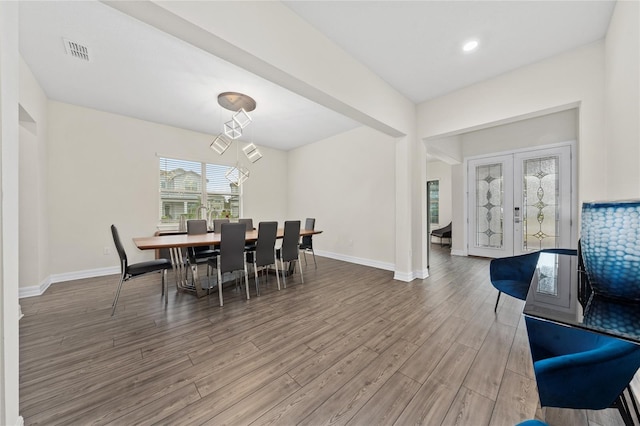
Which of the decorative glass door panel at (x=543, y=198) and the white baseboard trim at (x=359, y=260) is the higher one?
the decorative glass door panel at (x=543, y=198)

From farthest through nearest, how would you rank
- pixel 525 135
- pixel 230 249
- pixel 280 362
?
pixel 525 135, pixel 230 249, pixel 280 362

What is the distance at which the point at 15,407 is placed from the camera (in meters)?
1.07

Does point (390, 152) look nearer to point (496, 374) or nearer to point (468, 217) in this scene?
point (468, 217)

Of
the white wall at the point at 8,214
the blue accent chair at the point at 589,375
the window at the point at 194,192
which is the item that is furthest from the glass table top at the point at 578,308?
the window at the point at 194,192

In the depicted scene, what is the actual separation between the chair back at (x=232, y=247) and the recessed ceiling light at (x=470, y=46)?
10.7 feet

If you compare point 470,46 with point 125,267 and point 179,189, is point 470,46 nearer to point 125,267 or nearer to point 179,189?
point 125,267

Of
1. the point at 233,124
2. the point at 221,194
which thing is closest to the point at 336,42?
the point at 233,124

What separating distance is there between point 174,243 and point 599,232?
129 inches

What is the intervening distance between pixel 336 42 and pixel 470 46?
1.47 m

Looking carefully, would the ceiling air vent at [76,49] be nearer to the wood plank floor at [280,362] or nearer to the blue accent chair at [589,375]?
the wood plank floor at [280,362]

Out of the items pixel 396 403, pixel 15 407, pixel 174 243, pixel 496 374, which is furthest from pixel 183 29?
pixel 496 374

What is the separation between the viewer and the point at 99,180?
3.95m

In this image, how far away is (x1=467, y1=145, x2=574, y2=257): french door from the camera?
420cm

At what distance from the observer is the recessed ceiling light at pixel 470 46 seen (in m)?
2.38
